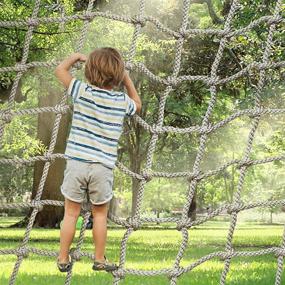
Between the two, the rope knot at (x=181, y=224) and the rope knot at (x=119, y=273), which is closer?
the rope knot at (x=119, y=273)

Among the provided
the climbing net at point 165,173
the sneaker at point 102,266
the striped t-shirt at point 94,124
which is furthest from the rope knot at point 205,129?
the sneaker at point 102,266

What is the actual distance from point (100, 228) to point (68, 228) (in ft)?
0.41

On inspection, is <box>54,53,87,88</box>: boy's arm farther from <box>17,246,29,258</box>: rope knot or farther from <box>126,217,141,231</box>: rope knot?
<box>17,246,29,258</box>: rope knot

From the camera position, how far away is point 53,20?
345cm

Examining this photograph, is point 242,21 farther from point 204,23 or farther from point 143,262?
point 204,23

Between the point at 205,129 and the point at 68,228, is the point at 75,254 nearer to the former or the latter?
the point at 68,228

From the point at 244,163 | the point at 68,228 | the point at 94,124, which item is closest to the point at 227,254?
the point at 244,163

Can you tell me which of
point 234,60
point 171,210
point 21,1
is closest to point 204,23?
point 234,60

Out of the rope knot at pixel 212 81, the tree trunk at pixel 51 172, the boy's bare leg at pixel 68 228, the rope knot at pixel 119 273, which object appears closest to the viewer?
the boy's bare leg at pixel 68 228

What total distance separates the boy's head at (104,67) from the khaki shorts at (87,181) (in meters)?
0.32

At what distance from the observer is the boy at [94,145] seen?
291cm

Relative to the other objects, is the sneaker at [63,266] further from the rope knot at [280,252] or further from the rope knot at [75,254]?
the rope knot at [280,252]

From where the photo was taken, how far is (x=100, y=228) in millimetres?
2969

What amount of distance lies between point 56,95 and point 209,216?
10952 mm
